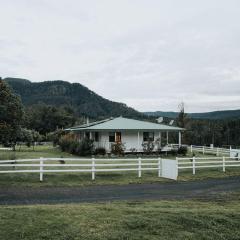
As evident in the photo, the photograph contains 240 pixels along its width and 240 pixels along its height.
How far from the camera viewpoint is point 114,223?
1105 centimetres

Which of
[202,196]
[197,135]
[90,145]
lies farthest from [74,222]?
[197,135]

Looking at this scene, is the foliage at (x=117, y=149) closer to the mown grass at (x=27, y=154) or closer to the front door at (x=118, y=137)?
the front door at (x=118, y=137)

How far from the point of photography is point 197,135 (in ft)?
339

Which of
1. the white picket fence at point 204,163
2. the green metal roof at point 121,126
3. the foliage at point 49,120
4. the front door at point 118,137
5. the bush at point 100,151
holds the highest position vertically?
the foliage at point 49,120

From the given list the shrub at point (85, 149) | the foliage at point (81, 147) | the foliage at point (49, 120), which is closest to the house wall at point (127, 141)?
the foliage at point (81, 147)

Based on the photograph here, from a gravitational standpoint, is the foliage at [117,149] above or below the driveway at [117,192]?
above

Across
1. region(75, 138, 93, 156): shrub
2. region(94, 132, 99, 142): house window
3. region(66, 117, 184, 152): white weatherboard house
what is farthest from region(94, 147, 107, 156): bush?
region(94, 132, 99, 142): house window

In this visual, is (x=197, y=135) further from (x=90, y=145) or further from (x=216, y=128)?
(x=90, y=145)

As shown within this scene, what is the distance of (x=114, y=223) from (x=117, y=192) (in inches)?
293

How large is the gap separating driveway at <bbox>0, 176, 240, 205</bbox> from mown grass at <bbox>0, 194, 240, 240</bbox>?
3.19m

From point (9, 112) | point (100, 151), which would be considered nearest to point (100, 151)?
point (100, 151)

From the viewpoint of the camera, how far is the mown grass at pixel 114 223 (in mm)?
10180

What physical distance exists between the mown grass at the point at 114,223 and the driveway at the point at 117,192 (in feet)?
10.5

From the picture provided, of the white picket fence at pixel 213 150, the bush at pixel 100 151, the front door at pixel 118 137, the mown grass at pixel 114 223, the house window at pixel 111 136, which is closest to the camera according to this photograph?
the mown grass at pixel 114 223
